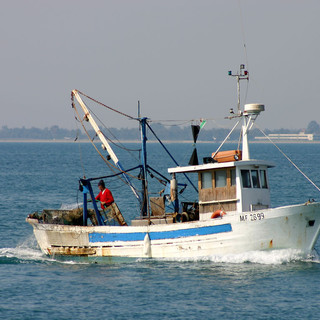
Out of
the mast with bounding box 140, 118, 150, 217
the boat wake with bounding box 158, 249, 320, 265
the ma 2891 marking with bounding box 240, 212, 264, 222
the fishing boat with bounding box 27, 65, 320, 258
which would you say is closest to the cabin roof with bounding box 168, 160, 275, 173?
the fishing boat with bounding box 27, 65, 320, 258

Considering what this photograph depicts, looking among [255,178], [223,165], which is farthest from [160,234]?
[255,178]

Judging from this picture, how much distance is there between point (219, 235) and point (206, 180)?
106 inches

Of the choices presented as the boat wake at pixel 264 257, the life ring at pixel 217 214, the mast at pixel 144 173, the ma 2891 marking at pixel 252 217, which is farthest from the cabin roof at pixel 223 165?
the boat wake at pixel 264 257

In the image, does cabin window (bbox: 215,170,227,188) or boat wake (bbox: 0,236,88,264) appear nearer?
cabin window (bbox: 215,170,227,188)

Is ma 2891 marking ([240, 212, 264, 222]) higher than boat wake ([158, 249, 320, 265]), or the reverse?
ma 2891 marking ([240, 212, 264, 222])

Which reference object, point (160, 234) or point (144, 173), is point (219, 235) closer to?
point (160, 234)

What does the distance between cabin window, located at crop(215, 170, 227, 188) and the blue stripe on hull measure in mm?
2087

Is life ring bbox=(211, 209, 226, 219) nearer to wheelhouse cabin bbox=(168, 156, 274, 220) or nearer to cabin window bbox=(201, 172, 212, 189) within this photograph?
wheelhouse cabin bbox=(168, 156, 274, 220)

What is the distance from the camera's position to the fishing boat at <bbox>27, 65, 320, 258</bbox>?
24.7 m

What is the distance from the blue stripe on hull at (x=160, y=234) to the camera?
982 inches

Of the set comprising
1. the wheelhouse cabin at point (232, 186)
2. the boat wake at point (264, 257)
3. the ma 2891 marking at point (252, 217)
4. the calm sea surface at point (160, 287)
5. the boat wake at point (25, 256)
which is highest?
the wheelhouse cabin at point (232, 186)

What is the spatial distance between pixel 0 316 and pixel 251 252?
9.67 metres

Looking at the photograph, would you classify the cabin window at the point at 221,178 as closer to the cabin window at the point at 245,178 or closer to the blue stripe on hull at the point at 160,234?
the cabin window at the point at 245,178

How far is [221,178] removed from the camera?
26.3 metres
